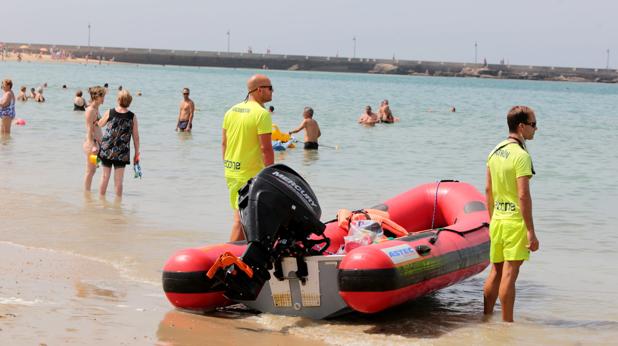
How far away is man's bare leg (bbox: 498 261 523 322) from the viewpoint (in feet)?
19.1

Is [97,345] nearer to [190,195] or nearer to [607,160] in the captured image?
[190,195]

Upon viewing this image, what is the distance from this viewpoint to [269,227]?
5594mm

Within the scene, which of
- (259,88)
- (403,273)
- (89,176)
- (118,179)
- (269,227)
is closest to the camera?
(269,227)

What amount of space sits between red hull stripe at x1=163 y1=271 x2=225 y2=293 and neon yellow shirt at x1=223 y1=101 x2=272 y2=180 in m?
0.84

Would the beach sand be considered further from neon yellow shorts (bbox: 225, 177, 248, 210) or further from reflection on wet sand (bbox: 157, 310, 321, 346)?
neon yellow shorts (bbox: 225, 177, 248, 210)

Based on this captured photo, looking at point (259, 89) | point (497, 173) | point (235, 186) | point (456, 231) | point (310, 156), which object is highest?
point (259, 89)

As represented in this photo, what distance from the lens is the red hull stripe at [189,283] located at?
5.91m

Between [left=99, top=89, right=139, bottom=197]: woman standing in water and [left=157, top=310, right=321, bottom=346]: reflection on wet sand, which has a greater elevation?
[left=99, top=89, right=139, bottom=197]: woman standing in water

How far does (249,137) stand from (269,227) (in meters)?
1.02

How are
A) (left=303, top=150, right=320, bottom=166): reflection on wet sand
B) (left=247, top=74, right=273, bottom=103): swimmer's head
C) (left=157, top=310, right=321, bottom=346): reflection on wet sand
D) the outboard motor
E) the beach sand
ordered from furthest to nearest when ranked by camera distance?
1. (left=303, top=150, right=320, bottom=166): reflection on wet sand
2. (left=247, top=74, right=273, bottom=103): swimmer's head
3. the outboard motor
4. (left=157, top=310, right=321, bottom=346): reflection on wet sand
5. the beach sand

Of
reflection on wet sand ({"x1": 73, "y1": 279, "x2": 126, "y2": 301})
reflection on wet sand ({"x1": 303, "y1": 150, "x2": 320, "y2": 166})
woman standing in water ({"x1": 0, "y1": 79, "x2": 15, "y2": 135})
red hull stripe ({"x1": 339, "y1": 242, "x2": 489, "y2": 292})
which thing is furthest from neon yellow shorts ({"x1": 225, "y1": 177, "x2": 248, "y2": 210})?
woman standing in water ({"x1": 0, "y1": 79, "x2": 15, "y2": 135})

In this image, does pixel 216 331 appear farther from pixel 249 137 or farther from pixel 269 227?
pixel 249 137

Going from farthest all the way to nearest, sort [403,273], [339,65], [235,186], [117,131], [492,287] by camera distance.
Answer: [339,65] < [117,131] < [235,186] < [492,287] < [403,273]

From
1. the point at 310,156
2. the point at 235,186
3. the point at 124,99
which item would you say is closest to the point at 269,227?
the point at 235,186
